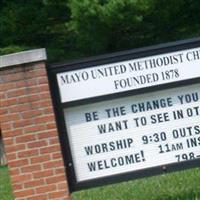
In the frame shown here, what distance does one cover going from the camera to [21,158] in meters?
7.04

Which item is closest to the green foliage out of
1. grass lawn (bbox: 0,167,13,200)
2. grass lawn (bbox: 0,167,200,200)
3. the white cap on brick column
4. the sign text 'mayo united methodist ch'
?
grass lawn (bbox: 0,167,13,200)

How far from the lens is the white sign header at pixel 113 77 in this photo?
23.5 ft

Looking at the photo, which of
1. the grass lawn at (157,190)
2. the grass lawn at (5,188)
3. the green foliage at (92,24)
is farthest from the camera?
the green foliage at (92,24)

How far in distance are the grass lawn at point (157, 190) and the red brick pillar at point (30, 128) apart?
1.59 meters

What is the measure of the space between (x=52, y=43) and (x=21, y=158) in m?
18.0

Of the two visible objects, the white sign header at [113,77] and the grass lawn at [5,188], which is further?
the grass lawn at [5,188]

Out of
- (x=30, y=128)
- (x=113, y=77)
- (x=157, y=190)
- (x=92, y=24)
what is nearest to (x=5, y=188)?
(x=157, y=190)

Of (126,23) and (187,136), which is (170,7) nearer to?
(126,23)

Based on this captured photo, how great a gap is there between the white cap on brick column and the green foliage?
43.7 ft

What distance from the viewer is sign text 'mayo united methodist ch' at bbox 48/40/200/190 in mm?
7156

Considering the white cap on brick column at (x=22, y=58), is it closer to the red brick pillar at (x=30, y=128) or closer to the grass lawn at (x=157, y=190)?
the red brick pillar at (x=30, y=128)

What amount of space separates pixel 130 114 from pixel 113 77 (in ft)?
1.36

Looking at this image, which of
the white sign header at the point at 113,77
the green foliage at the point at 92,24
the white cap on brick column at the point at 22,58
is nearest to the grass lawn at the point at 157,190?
the white sign header at the point at 113,77

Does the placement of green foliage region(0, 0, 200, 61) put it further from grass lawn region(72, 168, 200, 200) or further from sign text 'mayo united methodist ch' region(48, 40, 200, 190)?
sign text 'mayo united methodist ch' region(48, 40, 200, 190)
